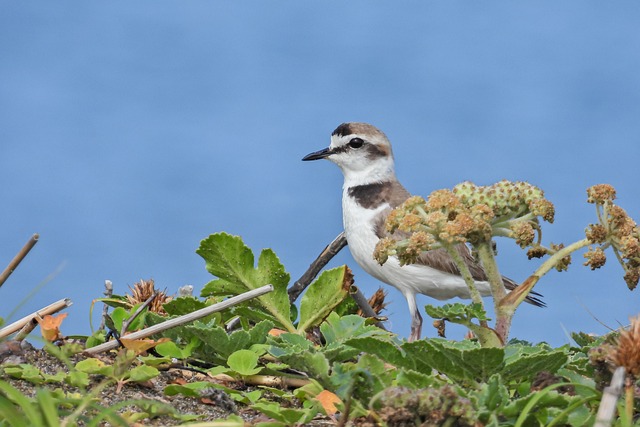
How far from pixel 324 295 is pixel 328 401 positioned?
1772 mm

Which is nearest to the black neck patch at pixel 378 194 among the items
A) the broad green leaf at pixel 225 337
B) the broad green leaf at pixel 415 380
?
the broad green leaf at pixel 225 337

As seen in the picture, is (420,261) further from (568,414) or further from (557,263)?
(568,414)

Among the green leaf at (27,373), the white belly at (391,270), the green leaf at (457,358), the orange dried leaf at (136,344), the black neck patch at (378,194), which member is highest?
the black neck patch at (378,194)

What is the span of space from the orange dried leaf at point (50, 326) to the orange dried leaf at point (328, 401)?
1.98m

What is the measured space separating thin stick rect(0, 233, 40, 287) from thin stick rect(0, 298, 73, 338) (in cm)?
71

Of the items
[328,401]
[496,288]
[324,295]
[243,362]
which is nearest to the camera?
[328,401]

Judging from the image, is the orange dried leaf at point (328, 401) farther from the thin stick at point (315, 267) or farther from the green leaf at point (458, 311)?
the thin stick at point (315, 267)

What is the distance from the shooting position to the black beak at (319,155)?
10.8 m

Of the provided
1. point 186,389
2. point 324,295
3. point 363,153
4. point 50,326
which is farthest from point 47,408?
point 363,153

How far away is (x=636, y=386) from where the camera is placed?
4113mm

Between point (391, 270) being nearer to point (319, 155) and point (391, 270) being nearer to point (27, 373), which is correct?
point (319, 155)

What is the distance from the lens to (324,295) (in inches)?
242

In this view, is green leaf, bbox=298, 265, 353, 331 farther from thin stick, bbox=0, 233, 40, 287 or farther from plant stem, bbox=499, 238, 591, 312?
thin stick, bbox=0, 233, 40, 287

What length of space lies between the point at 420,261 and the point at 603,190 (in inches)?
192
